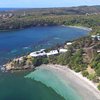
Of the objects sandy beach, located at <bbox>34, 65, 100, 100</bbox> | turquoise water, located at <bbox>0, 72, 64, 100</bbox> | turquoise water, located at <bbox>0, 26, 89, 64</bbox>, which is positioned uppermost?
sandy beach, located at <bbox>34, 65, 100, 100</bbox>

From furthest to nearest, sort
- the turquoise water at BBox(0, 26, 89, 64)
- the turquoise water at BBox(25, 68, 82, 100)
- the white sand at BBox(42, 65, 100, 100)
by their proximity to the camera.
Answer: the turquoise water at BBox(0, 26, 89, 64)
the turquoise water at BBox(25, 68, 82, 100)
the white sand at BBox(42, 65, 100, 100)

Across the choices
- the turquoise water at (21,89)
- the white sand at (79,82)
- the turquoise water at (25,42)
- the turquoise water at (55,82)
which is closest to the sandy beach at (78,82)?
the white sand at (79,82)

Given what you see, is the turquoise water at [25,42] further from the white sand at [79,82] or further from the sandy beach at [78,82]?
the white sand at [79,82]

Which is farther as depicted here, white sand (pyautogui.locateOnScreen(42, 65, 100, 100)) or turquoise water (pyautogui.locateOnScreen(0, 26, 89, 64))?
turquoise water (pyautogui.locateOnScreen(0, 26, 89, 64))

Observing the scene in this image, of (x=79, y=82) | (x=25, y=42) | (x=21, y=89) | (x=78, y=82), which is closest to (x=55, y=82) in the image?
(x=78, y=82)

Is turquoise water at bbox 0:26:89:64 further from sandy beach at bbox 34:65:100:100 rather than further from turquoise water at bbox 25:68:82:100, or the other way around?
sandy beach at bbox 34:65:100:100

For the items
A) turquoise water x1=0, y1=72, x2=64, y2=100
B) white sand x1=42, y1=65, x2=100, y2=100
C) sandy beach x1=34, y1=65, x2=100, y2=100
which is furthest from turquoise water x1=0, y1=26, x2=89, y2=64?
white sand x1=42, y1=65, x2=100, y2=100

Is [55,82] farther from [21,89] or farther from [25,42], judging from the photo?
[25,42]
